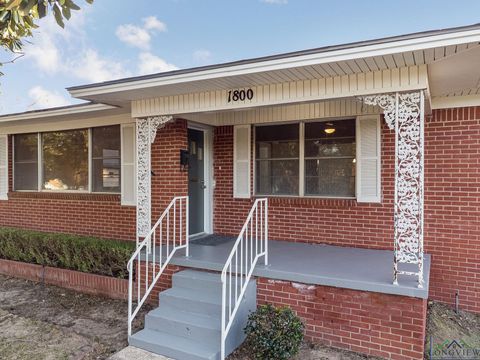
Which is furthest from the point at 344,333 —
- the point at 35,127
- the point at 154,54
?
the point at 154,54

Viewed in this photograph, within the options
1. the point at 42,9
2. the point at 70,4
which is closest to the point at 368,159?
the point at 70,4

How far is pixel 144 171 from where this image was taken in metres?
5.19

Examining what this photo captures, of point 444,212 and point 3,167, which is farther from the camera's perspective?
point 3,167

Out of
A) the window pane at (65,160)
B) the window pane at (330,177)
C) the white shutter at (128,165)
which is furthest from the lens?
the window pane at (65,160)

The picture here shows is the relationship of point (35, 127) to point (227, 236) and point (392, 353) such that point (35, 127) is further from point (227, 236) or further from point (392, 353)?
point (392, 353)

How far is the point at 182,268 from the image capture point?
452 cm

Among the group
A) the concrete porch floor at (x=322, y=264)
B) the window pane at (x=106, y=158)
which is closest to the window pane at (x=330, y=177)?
the concrete porch floor at (x=322, y=264)

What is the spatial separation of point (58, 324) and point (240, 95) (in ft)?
11.6

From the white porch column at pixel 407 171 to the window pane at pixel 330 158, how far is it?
1692 mm

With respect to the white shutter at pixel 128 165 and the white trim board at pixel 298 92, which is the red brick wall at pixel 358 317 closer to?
the white trim board at pixel 298 92

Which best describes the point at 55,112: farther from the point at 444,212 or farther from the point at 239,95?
the point at 444,212

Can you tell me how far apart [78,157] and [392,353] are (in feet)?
20.2

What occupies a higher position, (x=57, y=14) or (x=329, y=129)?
(x=57, y=14)

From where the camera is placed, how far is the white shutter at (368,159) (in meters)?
5.06
